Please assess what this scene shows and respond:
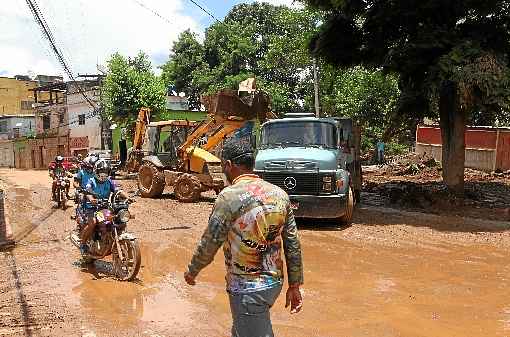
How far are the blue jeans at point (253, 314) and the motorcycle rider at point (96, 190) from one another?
4.94m

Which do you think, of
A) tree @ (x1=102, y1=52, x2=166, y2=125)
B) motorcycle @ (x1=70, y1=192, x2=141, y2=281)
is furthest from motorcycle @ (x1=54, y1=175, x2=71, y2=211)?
tree @ (x1=102, y1=52, x2=166, y2=125)

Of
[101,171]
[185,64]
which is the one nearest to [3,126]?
[185,64]

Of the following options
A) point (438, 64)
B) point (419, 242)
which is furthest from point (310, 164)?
point (438, 64)

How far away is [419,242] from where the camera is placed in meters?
10.1

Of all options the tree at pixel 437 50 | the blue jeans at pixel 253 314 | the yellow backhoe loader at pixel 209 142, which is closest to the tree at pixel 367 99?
the tree at pixel 437 50

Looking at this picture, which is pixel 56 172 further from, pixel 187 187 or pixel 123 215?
pixel 123 215

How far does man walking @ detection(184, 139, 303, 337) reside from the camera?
10.5 feet

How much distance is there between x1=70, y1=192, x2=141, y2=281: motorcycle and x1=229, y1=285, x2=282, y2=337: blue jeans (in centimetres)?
425

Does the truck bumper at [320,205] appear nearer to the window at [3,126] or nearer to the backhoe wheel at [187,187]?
the backhoe wheel at [187,187]

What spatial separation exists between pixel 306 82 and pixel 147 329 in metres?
36.2

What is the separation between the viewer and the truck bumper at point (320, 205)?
11273mm

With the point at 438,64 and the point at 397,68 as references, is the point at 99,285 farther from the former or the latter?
the point at 397,68

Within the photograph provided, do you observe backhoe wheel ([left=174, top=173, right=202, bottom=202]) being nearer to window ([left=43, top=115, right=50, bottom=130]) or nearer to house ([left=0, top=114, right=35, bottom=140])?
window ([left=43, top=115, right=50, bottom=130])

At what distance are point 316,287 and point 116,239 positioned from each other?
9.03 feet
